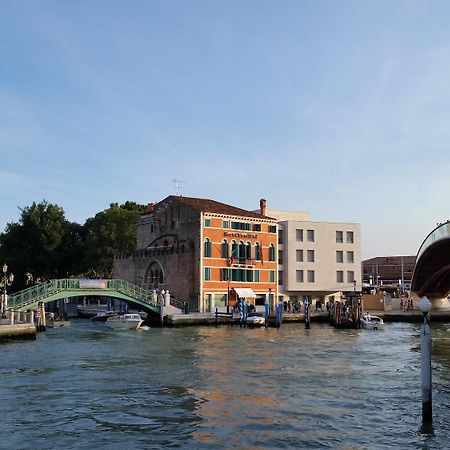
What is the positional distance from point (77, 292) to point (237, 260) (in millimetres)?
16227

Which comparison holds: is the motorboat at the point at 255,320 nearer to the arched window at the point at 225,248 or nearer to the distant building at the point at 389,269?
the arched window at the point at 225,248

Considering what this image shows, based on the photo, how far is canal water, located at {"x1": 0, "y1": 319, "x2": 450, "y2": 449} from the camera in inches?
548

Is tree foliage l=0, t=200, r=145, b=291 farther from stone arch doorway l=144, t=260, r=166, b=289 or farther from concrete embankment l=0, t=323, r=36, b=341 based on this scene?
concrete embankment l=0, t=323, r=36, b=341

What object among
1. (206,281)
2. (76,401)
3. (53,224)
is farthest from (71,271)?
(76,401)

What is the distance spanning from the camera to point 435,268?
68.6 m

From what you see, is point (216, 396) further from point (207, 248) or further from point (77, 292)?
point (207, 248)

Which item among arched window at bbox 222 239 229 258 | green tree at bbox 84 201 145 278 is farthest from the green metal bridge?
green tree at bbox 84 201 145 278

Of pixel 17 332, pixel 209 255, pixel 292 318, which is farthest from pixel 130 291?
pixel 17 332

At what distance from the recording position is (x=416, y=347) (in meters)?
34.0

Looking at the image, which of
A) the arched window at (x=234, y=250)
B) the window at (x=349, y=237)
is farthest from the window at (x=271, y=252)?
the window at (x=349, y=237)

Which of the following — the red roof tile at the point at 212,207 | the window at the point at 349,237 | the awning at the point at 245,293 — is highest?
the red roof tile at the point at 212,207

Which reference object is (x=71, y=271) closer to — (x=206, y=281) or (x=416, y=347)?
(x=206, y=281)

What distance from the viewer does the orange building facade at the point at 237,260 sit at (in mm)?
54688

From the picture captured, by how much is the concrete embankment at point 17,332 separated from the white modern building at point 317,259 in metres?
31.0
